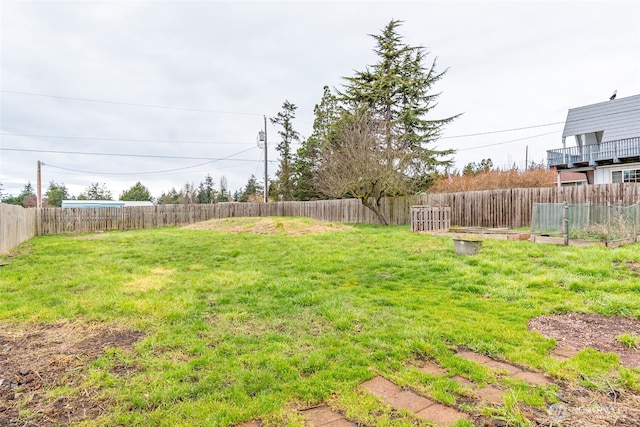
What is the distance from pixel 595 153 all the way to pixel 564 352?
65.1 ft

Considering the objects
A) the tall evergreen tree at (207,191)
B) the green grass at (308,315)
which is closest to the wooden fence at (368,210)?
the green grass at (308,315)

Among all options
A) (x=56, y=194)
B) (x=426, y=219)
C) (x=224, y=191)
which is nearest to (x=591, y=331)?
(x=426, y=219)

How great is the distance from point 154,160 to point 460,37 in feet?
89.6

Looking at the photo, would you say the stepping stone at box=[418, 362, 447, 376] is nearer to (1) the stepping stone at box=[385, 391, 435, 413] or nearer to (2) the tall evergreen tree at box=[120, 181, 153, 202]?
(1) the stepping stone at box=[385, 391, 435, 413]

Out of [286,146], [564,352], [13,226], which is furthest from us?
[286,146]

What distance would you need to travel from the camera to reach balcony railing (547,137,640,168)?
→ 16.5m

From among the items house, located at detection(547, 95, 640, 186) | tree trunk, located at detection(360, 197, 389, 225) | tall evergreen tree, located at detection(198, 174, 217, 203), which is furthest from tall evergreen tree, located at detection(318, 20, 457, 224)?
tall evergreen tree, located at detection(198, 174, 217, 203)

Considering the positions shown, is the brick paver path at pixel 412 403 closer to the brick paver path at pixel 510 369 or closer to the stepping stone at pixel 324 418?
the stepping stone at pixel 324 418

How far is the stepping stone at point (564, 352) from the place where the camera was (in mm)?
2745

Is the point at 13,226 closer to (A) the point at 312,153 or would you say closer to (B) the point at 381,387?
(B) the point at 381,387

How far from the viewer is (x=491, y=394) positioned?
7.18ft

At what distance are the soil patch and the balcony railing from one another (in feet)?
58.5

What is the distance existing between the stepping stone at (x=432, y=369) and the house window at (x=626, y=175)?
20.6 metres

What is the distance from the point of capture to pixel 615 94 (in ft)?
67.4
